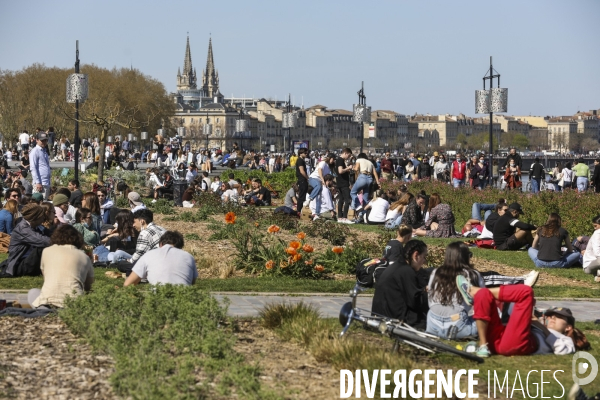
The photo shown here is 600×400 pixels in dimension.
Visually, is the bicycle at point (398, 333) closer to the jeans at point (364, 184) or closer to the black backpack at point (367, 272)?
the black backpack at point (367, 272)

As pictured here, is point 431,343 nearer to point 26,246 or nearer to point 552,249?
point 26,246

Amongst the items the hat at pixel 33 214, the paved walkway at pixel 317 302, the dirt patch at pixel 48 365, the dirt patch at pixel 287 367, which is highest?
the hat at pixel 33 214

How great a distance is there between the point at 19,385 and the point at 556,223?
9805 mm

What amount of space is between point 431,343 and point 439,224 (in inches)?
435

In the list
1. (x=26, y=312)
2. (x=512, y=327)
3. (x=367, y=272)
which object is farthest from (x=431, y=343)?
(x=367, y=272)

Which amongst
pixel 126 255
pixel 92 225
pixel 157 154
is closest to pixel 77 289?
pixel 126 255

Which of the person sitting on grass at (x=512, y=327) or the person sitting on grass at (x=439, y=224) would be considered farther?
the person sitting on grass at (x=439, y=224)

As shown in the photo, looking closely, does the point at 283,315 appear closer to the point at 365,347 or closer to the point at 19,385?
the point at 365,347

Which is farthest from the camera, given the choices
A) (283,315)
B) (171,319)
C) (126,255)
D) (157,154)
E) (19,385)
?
(157,154)

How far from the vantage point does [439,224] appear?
18.3m

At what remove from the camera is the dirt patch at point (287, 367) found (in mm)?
6547

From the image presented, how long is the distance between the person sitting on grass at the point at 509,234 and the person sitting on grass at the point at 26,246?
7611mm

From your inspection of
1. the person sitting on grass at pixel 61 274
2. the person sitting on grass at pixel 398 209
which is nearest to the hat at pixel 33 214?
the person sitting on grass at pixel 61 274

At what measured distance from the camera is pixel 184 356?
704 cm
